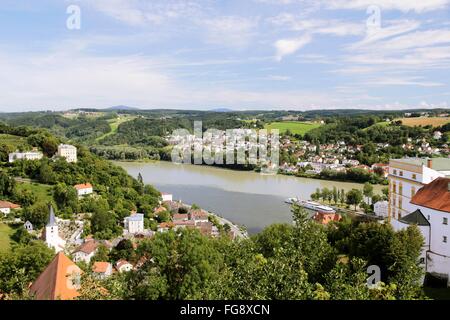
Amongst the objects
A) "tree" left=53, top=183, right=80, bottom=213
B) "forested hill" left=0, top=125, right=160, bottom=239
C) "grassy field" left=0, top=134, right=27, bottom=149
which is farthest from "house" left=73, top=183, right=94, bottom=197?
"grassy field" left=0, top=134, right=27, bottom=149

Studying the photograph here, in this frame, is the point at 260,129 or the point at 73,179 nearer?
the point at 73,179

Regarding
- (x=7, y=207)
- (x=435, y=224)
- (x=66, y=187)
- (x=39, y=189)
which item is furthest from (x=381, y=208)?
(x=7, y=207)

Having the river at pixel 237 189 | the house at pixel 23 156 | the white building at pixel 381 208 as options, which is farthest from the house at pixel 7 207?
the white building at pixel 381 208

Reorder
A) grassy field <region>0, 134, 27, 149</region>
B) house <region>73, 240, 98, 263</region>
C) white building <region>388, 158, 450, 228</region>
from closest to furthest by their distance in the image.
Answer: white building <region>388, 158, 450, 228</region> < house <region>73, 240, 98, 263</region> < grassy field <region>0, 134, 27, 149</region>

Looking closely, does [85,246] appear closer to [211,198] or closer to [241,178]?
[211,198]

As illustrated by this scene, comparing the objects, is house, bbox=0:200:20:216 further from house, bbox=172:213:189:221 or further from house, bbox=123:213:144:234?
house, bbox=172:213:189:221
